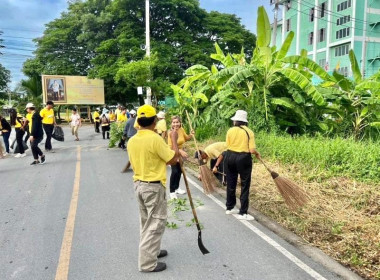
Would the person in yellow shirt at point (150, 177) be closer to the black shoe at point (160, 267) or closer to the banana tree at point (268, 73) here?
the black shoe at point (160, 267)

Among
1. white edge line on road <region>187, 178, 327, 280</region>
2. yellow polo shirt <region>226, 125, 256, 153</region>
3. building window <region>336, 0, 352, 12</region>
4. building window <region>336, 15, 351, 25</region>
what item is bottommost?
white edge line on road <region>187, 178, 327, 280</region>

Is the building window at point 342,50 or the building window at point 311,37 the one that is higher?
the building window at point 311,37

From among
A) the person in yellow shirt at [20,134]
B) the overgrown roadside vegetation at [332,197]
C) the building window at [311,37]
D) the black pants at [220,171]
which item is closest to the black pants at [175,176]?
the black pants at [220,171]

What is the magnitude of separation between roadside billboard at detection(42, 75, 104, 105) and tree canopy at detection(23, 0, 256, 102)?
1.35 metres

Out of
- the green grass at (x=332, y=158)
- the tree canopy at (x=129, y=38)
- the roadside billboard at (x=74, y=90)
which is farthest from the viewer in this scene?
the roadside billboard at (x=74, y=90)

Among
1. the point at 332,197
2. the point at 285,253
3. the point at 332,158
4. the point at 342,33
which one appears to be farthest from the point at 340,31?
the point at 285,253

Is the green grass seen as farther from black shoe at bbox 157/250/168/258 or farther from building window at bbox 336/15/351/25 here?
building window at bbox 336/15/351/25

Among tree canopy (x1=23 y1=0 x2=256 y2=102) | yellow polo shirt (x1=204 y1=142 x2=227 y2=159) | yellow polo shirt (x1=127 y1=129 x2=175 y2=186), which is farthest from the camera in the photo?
tree canopy (x1=23 y1=0 x2=256 y2=102)

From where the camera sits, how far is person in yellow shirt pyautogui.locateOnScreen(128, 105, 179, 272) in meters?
3.50

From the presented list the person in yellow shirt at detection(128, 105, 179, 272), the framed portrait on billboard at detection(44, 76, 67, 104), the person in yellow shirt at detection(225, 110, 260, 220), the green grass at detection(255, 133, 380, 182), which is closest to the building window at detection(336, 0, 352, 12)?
the framed portrait on billboard at detection(44, 76, 67, 104)

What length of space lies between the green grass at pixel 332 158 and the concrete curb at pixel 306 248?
2.08m

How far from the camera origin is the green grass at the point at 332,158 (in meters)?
6.58

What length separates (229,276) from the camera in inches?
140

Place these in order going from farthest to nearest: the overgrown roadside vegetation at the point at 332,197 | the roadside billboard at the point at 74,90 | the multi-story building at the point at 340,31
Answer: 1. the multi-story building at the point at 340,31
2. the roadside billboard at the point at 74,90
3. the overgrown roadside vegetation at the point at 332,197
